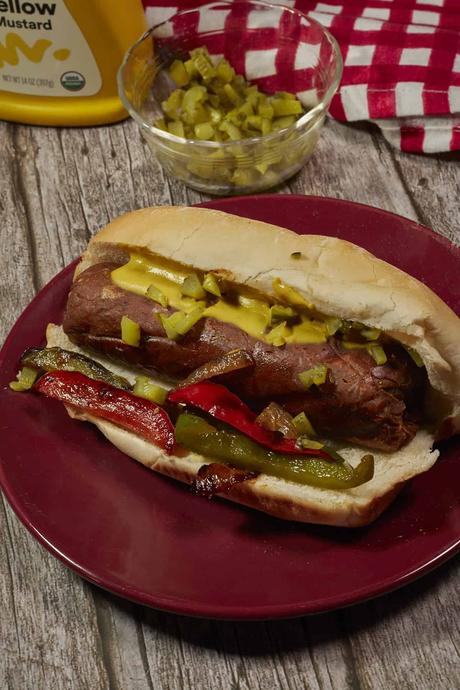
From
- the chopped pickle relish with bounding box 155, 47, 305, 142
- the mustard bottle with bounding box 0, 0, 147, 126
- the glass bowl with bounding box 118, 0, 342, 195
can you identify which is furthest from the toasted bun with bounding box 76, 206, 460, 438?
the mustard bottle with bounding box 0, 0, 147, 126

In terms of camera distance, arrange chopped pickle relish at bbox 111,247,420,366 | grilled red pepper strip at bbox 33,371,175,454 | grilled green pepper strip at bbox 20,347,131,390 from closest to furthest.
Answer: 1. chopped pickle relish at bbox 111,247,420,366
2. grilled red pepper strip at bbox 33,371,175,454
3. grilled green pepper strip at bbox 20,347,131,390

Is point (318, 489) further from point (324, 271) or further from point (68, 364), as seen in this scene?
point (68, 364)

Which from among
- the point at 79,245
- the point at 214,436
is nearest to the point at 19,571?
the point at 214,436

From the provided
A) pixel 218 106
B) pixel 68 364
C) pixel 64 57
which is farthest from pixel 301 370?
pixel 64 57

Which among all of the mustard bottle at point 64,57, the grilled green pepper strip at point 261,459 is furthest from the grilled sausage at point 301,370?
the mustard bottle at point 64,57

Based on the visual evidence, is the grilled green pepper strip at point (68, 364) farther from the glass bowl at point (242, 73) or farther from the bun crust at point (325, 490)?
the glass bowl at point (242, 73)

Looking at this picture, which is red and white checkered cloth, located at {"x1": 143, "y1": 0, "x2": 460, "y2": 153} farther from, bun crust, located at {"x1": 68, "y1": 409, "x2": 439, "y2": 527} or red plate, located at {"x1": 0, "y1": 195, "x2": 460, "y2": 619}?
bun crust, located at {"x1": 68, "y1": 409, "x2": 439, "y2": 527}
